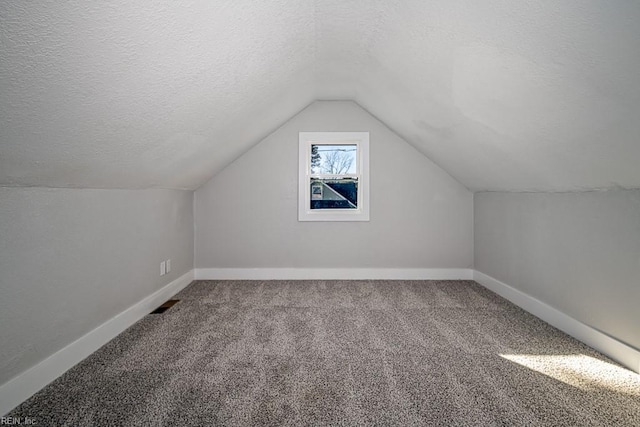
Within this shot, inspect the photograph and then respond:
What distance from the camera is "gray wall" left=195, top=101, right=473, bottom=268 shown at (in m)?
3.99

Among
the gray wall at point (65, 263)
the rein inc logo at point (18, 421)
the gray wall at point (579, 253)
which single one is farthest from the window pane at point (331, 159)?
the rein inc logo at point (18, 421)

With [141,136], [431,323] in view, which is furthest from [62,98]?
[431,323]

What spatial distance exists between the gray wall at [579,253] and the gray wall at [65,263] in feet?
11.1

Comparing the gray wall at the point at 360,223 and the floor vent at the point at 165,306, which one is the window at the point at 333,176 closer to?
the gray wall at the point at 360,223

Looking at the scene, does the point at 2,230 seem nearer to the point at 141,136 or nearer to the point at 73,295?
the point at 73,295

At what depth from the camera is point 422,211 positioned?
3994 mm

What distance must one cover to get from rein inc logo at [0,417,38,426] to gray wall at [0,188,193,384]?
0.57 feet

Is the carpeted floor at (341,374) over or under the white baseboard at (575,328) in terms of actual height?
under

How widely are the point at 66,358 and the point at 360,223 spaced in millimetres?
3011

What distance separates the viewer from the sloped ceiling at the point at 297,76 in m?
1.13

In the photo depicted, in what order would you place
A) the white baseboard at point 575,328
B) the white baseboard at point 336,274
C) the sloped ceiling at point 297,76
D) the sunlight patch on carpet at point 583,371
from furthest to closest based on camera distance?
1. the white baseboard at point 336,274
2. the white baseboard at point 575,328
3. the sunlight patch on carpet at point 583,371
4. the sloped ceiling at point 297,76

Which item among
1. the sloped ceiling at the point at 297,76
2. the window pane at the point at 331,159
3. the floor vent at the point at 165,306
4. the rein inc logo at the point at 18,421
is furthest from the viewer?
the window pane at the point at 331,159

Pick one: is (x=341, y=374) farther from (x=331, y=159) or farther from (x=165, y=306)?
(x=331, y=159)

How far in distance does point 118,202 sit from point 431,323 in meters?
2.63
